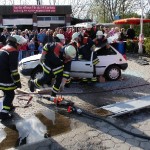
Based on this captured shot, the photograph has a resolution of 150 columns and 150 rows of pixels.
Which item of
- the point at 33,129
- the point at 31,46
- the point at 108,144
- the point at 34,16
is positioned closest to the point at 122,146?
the point at 108,144

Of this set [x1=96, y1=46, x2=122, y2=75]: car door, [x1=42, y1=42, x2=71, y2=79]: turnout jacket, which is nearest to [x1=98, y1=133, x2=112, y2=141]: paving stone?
[x1=42, y1=42, x2=71, y2=79]: turnout jacket

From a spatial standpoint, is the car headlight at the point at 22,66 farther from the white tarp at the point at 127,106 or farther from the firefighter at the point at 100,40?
the white tarp at the point at 127,106

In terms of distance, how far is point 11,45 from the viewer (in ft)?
20.9

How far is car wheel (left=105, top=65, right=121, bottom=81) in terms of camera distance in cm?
988

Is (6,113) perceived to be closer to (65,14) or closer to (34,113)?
(34,113)

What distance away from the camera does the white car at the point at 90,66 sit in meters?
9.27

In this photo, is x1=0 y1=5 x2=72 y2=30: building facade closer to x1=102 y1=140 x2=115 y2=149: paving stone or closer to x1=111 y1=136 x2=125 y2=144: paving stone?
x1=111 y1=136 x2=125 y2=144: paving stone

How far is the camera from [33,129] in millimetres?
5898

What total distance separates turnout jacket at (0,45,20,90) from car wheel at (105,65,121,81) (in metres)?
4.26

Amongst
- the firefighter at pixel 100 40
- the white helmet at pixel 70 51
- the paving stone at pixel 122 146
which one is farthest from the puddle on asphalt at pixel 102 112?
the firefighter at pixel 100 40

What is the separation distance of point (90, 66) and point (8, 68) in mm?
3512

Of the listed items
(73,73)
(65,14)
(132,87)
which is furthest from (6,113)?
(65,14)

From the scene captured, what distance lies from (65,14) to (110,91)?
29344 millimetres

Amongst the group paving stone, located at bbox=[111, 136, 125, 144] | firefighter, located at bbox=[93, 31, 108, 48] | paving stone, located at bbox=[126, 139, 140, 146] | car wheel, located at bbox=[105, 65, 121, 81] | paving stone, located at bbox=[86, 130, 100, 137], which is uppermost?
firefighter, located at bbox=[93, 31, 108, 48]
